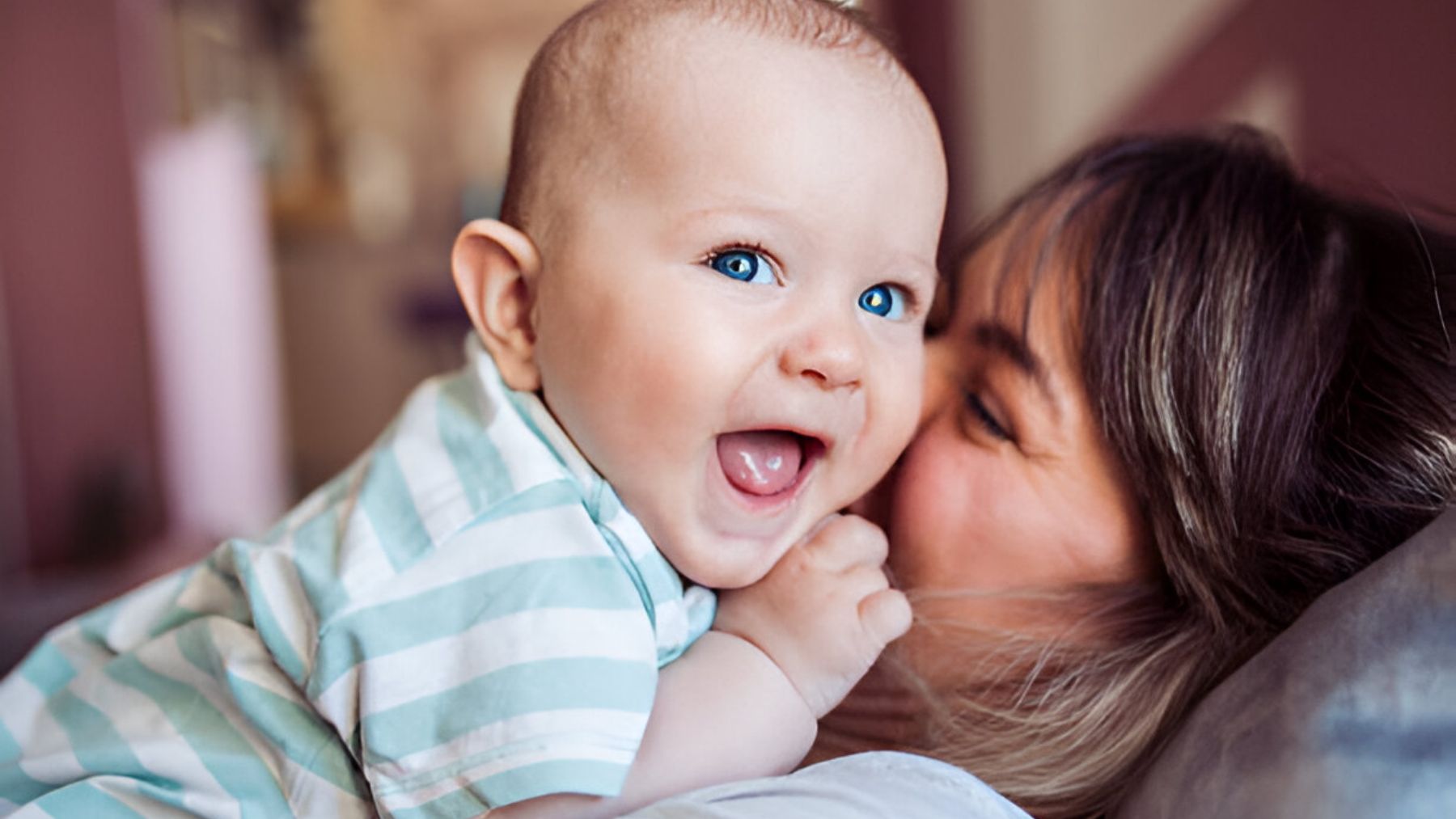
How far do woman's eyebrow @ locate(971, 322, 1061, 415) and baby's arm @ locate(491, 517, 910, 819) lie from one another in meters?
0.22

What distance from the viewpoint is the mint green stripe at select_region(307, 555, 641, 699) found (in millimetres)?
684

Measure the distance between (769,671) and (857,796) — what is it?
4.7 inches

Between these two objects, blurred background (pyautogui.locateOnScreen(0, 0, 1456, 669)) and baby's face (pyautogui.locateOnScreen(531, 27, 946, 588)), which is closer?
baby's face (pyautogui.locateOnScreen(531, 27, 946, 588))

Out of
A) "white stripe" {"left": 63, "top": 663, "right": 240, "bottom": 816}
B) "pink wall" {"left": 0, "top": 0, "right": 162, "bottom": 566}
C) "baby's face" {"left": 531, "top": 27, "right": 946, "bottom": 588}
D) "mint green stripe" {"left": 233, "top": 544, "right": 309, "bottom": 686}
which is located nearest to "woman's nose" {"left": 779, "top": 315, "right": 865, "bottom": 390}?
"baby's face" {"left": 531, "top": 27, "right": 946, "bottom": 588}

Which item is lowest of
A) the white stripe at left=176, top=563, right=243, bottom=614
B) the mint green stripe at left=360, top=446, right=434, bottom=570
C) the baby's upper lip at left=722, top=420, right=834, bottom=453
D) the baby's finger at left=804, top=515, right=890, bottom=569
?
the white stripe at left=176, top=563, right=243, bottom=614

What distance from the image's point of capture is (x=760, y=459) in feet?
2.44

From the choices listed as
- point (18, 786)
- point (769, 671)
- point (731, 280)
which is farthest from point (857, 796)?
point (18, 786)

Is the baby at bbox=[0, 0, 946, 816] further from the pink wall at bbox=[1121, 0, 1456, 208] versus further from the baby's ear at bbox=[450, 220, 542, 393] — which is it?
the pink wall at bbox=[1121, 0, 1456, 208]

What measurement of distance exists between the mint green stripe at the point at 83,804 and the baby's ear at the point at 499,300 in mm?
412

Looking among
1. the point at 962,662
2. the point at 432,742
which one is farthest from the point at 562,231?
the point at 962,662

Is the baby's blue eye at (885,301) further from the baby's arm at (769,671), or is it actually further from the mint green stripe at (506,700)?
the mint green stripe at (506,700)

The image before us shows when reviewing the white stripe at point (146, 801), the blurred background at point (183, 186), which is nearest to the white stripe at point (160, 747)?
the white stripe at point (146, 801)

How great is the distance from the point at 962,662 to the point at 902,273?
359 millimetres

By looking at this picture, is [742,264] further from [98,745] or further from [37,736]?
[37,736]
